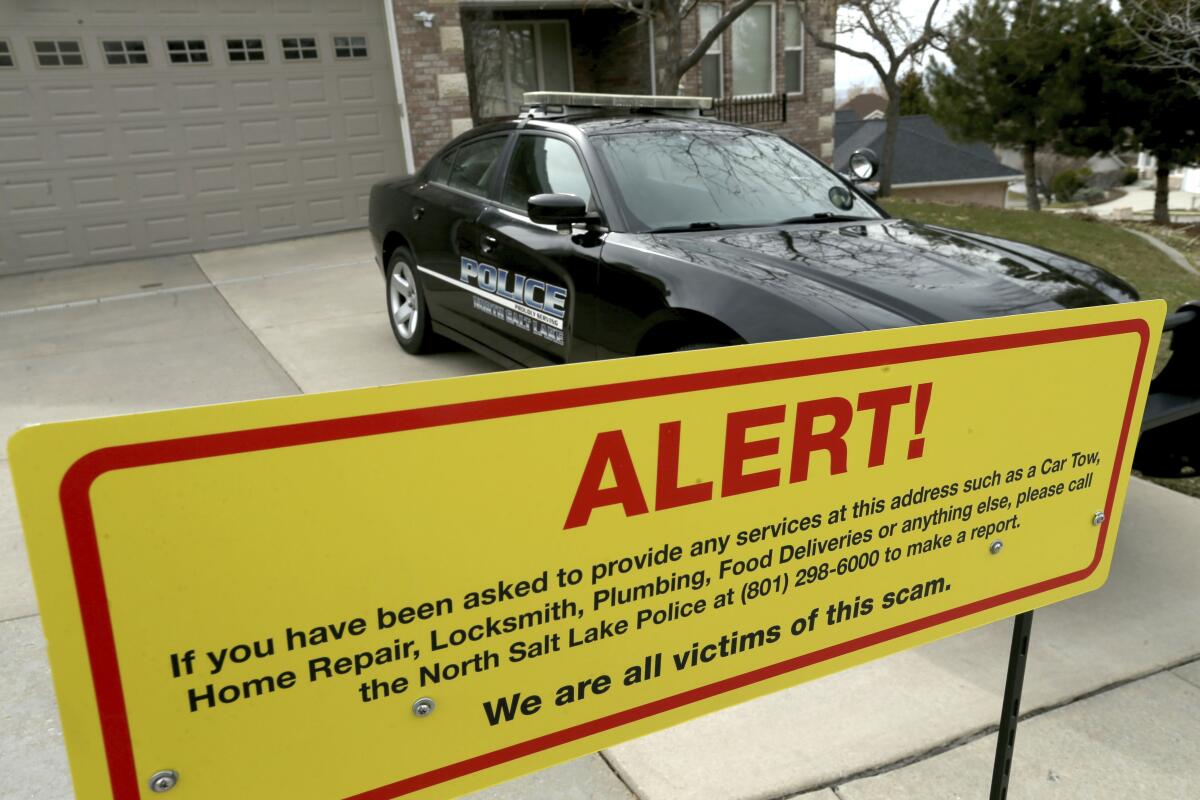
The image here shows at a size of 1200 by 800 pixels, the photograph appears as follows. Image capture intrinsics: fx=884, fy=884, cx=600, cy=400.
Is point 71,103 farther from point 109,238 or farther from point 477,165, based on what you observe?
point 477,165

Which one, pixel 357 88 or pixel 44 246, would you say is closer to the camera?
pixel 44 246

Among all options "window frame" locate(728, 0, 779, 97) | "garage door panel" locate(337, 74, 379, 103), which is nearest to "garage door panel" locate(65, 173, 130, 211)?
"garage door panel" locate(337, 74, 379, 103)

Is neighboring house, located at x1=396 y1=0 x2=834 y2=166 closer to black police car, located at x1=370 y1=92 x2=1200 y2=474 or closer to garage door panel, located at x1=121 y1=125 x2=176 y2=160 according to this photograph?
garage door panel, located at x1=121 y1=125 x2=176 y2=160

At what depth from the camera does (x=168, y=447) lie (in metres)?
1.04

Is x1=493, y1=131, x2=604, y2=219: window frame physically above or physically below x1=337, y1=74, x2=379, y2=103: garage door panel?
below

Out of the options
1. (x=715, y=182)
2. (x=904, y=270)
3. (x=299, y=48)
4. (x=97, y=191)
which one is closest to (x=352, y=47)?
(x=299, y=48)

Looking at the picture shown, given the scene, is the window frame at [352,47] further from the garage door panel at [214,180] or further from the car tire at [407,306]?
the car tire at [407,306]

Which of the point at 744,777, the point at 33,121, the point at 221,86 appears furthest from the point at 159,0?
the point at 744,777

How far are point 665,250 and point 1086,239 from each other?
34.5 ft

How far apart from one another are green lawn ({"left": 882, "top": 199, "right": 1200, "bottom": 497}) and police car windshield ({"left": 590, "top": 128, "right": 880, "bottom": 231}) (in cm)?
470

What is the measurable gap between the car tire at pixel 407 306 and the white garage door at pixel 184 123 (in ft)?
18.8

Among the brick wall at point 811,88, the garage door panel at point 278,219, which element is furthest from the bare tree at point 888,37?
the garage door panel at point 278,219

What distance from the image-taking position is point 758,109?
1631 centimetres

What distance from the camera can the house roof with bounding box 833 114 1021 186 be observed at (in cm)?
3306
